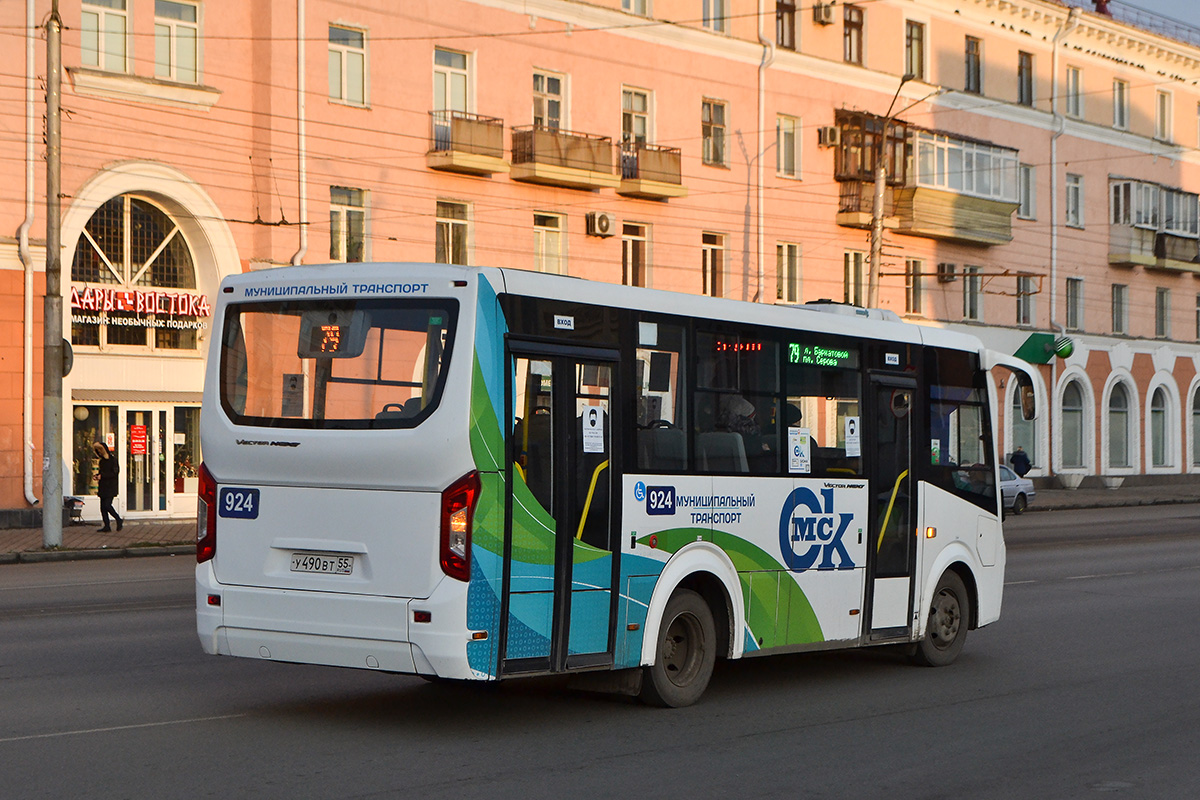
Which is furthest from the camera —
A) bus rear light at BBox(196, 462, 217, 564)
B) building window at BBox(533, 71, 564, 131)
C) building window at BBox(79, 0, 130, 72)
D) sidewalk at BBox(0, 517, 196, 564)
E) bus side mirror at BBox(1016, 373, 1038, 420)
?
building window at BBox(533, 71, 564, 131)

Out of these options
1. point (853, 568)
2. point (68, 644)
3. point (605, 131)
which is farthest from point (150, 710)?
point (605, 131)

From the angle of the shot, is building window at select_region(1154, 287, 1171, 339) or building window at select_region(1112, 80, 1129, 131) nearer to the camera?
building window at select_region(1112, 80, 1129, 131)

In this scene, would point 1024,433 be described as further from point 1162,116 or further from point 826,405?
point 826,405

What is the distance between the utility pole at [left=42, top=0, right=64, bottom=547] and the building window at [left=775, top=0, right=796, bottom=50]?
21.7 meters

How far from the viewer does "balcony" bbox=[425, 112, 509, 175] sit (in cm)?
3253

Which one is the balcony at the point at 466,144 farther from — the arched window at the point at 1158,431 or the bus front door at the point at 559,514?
the arched window at the point at 1158,431

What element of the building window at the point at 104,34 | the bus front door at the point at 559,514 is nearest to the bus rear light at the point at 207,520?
the bus front door at the point at 559,514

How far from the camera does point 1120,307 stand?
2180 inches

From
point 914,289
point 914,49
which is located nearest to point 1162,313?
point 914,289

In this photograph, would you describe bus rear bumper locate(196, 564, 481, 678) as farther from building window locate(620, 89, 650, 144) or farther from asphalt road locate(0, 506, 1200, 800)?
building window locate(620, 89, 650, 144)

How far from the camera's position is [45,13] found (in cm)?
2780

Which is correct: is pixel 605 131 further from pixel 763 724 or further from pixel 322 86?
pixel 763 724

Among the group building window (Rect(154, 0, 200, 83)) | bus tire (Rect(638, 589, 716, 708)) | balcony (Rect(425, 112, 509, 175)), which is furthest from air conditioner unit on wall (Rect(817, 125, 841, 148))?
bus tire (Rect(638, 589, 716, 708))

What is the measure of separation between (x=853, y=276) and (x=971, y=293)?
20.7 ft
